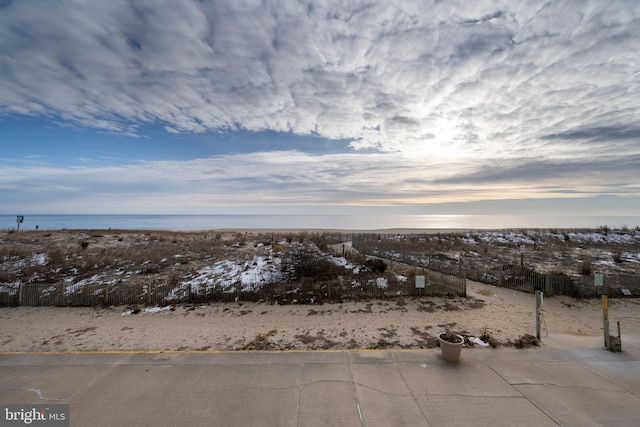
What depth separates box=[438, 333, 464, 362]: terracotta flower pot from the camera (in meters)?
6.54

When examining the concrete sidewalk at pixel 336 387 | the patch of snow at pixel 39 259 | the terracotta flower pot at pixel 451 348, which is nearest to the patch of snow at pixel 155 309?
the concrete sidewalk at pixel 336 387

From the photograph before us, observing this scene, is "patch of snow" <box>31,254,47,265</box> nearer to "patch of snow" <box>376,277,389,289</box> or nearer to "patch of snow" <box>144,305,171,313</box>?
"patch of snow" <box>144,305,171,313</box>

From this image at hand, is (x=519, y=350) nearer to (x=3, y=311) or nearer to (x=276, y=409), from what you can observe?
(x=276, y=409)

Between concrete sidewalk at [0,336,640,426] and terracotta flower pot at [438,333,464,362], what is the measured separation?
6.9 inches

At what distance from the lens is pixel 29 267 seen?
1683cm

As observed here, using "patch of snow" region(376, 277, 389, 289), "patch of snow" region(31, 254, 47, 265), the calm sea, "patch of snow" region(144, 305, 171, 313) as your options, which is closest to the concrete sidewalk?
"patch of snow" region(144, 305, 171, 313)

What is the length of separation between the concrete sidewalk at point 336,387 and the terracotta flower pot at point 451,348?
0.17 m

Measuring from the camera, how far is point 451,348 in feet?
21.6

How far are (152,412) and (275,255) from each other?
1577 cm

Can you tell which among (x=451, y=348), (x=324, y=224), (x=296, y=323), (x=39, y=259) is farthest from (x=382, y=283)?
(x=324, y=224)

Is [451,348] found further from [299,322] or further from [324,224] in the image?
[324,224]

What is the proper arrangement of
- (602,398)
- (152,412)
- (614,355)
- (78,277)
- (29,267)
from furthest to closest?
(29,267), (78,277), (614,355), (602,398), (152,412)

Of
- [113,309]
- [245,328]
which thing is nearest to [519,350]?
[245,328]

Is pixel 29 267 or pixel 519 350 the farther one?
pixel 29 267
